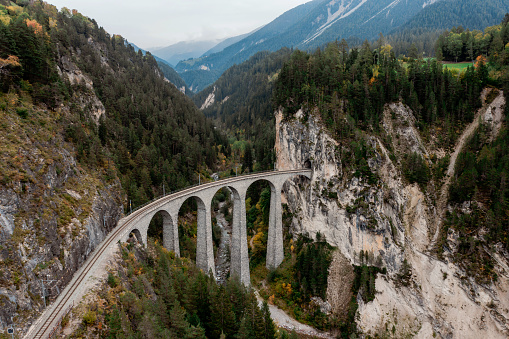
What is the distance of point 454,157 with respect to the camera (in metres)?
47.7

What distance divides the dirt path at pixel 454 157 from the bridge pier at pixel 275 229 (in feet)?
79.1

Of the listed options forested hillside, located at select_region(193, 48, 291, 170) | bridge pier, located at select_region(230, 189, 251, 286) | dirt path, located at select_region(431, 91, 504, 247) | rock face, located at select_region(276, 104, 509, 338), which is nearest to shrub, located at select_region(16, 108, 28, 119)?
bridge pier, located at select_region(230, 189, 251, 286)

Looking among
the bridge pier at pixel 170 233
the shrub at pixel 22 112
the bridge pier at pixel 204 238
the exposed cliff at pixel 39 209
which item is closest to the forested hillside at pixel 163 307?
the exposed cliff at pixel 39 209

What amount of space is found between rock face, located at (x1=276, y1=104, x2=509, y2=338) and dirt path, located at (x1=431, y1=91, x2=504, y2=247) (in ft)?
3.46

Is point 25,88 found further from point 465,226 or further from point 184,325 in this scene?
point 465,226

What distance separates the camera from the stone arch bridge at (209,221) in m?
33.8

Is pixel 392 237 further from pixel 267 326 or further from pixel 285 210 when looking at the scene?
pixel 267 326

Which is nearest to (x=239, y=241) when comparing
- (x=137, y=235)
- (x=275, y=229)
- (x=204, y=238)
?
(x=204, y=238)

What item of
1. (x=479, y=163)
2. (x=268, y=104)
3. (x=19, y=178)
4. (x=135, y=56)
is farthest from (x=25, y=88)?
(x=268, y=104)

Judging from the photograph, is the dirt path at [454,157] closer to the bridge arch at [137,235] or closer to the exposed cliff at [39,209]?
the bridge arch at [137,235]

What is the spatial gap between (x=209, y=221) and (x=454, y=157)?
1639 inches

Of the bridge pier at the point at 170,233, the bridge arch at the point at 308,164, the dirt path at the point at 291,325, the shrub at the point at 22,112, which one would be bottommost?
the dirt path at the point at 291,325

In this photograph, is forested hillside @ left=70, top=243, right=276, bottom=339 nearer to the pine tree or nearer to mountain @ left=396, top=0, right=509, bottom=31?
the pine tree

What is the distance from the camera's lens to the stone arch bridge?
1332 inches
